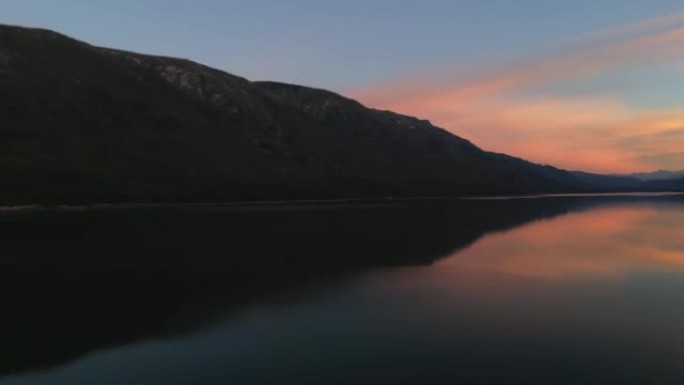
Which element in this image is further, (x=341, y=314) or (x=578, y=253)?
(x=578, y=253)

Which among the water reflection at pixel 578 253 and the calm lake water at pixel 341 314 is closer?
the calm lake water at pixel 341 314

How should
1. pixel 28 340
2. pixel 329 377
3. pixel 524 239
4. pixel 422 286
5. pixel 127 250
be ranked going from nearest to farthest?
pixel 329 377 < pixel 28 340 < pixel 422 286 < pixel 127 250 < pixel 524 239

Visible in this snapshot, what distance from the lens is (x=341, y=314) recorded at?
37.0m

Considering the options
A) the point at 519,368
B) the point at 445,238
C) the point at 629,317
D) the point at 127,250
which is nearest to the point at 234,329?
the point at 519,368

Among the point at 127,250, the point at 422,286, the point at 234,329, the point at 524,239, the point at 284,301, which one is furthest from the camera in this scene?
the point at 524,239

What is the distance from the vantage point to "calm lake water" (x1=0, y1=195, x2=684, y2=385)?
83.9 ft

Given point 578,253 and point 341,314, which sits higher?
point 578,253

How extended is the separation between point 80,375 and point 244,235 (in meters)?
66.6

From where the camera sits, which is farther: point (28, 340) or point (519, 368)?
point (28, 340)

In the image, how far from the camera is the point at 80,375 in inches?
1005

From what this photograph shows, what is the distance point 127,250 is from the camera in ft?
235

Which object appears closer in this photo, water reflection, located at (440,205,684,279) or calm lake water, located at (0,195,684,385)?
calm lake water, located at (0,195,684,385)

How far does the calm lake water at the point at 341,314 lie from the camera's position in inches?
1006

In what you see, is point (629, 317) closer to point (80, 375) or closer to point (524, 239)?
point (80, 375)
